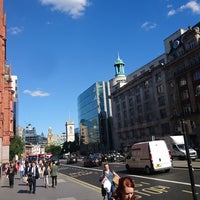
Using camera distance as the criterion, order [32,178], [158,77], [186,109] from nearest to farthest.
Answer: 1. [32,178]
2. [186,109]
3. [158,77]

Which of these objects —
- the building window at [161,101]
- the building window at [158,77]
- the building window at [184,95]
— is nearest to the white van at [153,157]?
the building window at [184,95]

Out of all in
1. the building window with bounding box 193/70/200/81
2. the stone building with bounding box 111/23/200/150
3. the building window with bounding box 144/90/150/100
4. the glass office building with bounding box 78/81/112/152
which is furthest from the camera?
the glass office building with bounding box 78/81/112/152

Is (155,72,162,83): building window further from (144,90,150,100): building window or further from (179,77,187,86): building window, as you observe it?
(179,77,187,86): building window

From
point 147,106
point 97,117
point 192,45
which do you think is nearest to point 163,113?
point 147,106

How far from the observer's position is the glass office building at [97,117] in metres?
125

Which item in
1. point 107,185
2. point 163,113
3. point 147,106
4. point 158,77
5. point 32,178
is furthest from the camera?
point 147,106

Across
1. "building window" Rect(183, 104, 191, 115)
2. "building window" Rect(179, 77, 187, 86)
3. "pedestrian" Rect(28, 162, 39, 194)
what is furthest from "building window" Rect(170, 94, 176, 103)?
"pedestrian" Rect(28, 162, 39, 194)

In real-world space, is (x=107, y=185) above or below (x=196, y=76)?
below

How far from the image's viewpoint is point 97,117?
130 metres

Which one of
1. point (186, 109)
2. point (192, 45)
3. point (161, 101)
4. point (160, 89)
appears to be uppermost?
point (192, 45)

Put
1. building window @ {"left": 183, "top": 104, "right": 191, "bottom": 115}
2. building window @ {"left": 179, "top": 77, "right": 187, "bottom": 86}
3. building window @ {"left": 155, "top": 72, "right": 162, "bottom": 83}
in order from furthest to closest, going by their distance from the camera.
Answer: building window @ {"left": 155, "top": 72, "right": 162, "bottom": 83} < building window @ {"left": 179, "top": 77, "right": 187, "bottom": 86} < building window @ {"left": 183, "top": 104, "right": 191, "bottom": 115}

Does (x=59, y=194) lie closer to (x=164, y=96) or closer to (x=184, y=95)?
(x=184, y=95)

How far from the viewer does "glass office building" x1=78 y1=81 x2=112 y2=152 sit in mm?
124750

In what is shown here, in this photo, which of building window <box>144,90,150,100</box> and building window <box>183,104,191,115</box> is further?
building window <box>144,90,150,100</box>
